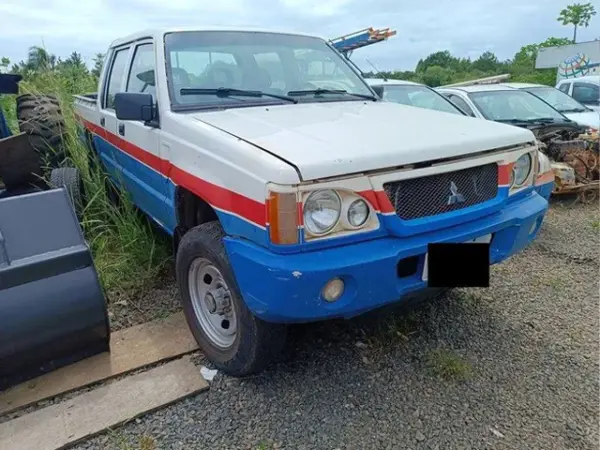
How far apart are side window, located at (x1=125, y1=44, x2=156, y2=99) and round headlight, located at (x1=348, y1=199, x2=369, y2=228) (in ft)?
5.42

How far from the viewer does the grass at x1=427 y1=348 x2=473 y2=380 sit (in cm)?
252

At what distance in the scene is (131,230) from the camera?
388 centimetres

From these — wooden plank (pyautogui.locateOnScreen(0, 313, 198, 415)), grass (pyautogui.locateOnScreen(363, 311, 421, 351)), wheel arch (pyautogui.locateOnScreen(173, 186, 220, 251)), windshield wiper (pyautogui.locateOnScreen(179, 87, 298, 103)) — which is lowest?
wooden plank (pyautogui.locateOnScreen(0, 313, 198, 415))

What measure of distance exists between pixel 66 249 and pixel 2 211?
0.35 m

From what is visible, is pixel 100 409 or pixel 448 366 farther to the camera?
pixel 448 366

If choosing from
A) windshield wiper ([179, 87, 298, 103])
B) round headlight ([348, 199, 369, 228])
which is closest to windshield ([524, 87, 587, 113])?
windshield wiper ([179, 87, 298, 103])

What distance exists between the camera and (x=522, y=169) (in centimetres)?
262

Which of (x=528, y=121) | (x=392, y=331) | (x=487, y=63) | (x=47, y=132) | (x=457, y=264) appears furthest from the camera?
(x=487, y=63)

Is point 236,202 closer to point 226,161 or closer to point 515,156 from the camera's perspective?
point 226,161

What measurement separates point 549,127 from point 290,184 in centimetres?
567

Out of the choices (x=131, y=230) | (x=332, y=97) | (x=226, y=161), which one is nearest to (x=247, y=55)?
(x=332, y=97)

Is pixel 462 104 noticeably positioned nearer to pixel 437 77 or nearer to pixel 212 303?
pixel 212 303

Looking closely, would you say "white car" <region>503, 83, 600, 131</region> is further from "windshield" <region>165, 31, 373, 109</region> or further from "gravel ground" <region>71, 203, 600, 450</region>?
"gravel ground" <region>71, 203, 600, 450</region>

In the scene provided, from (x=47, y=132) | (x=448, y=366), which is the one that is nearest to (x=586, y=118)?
(x=448, y=366)
